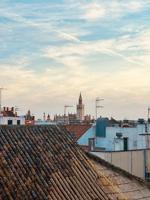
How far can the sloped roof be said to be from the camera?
52.1ft

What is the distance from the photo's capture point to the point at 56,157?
58.6 ft

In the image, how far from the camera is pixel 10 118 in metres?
50.4

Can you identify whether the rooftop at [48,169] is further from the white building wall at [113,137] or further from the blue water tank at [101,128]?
the blue water tank at [101,128]

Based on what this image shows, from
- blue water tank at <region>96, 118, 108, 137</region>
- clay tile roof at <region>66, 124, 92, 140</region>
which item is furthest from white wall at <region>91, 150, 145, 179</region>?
clay tile roof at <region>66, 124, 92, 140</region>

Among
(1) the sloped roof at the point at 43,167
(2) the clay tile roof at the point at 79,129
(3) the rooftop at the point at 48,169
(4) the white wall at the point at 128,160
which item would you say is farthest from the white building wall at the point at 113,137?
(1) the sloped roof at the point at 43,167

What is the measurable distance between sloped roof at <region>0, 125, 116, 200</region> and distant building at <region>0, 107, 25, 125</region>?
29.6m

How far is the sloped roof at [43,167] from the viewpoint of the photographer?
1588 cm

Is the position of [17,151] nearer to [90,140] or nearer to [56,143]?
[56,143]

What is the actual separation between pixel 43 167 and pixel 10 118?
33.8m

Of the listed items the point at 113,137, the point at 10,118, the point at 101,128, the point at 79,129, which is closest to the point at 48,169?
the point at 113,137

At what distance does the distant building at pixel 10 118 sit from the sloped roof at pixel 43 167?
97.0 ft

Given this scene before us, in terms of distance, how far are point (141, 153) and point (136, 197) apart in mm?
9412

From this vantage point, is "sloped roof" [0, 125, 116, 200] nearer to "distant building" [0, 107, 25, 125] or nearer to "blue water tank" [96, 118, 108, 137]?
"blue water tank" [96, 118, 108, 137]

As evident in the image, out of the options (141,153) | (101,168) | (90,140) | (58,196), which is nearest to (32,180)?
(58,196)
